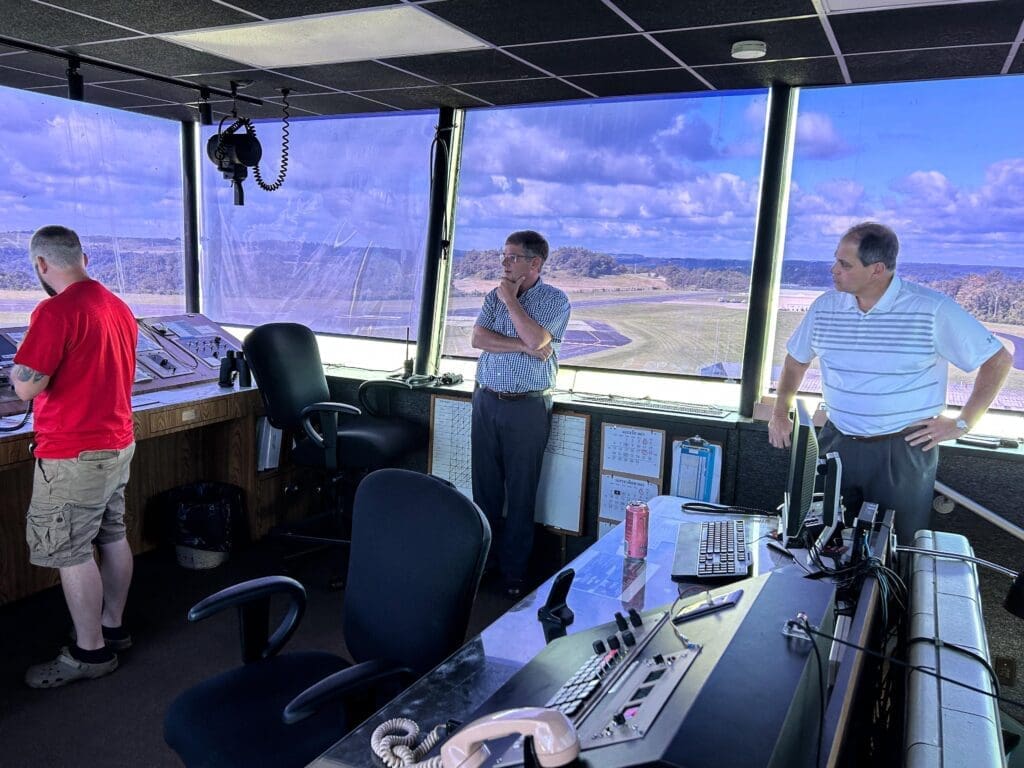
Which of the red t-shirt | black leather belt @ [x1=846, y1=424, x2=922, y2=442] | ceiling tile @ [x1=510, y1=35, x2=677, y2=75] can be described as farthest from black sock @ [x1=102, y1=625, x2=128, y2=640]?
black leather belt @ [x1=846, y1=424, x2=922, y2=442]

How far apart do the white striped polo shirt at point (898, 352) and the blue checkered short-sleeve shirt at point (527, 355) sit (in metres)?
1.19

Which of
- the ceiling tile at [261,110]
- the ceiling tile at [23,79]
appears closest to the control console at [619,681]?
the ceiling tile at [261,110]

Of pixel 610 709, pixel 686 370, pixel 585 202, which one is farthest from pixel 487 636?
pixel 585 202

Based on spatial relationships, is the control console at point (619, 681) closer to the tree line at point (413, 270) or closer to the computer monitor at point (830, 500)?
the computer monitor at point (830, 500)

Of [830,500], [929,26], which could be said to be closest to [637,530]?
[830,500]

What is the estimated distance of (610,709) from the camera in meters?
1.02

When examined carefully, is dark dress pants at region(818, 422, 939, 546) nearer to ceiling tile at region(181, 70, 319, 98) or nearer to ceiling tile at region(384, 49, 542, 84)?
ceiling tile at region(384, 49, 542, 84)

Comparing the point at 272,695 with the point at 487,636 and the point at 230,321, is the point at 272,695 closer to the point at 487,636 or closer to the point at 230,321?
the point at 487,636

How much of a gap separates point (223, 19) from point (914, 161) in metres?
2.77

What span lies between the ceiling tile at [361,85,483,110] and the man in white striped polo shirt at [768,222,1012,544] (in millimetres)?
2040

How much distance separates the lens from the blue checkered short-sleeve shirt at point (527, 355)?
3443 mm

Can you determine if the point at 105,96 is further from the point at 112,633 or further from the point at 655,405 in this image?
the point at 655,405

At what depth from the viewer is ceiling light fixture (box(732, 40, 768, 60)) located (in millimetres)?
2695

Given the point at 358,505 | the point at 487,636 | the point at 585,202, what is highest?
the point at 585,202
